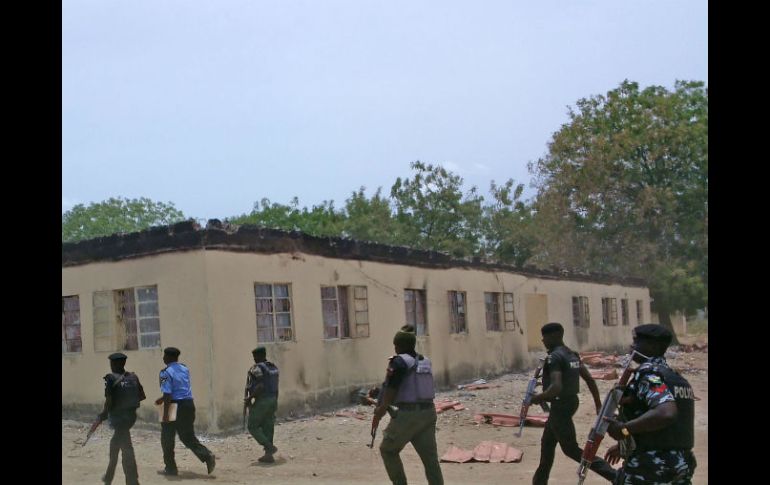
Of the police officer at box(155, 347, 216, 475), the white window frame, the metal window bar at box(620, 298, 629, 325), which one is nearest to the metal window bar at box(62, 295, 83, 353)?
the white window frame

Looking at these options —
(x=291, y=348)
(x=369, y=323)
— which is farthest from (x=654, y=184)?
(x=291, y=348)

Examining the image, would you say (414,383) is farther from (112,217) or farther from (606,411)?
(112,217)

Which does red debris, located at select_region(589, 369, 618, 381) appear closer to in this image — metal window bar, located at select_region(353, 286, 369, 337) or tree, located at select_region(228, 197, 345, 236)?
metal window bar, located at select_region(353, 286, 369, 337)

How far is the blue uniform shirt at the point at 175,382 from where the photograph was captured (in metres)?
9.30

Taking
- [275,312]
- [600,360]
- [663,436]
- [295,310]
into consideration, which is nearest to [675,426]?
[663,436]

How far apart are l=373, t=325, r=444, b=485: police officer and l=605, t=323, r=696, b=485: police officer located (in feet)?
7.60

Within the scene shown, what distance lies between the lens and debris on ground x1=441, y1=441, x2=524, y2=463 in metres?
9.76

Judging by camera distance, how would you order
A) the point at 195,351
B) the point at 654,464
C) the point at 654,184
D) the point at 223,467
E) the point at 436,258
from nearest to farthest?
the point at 654,464
the point at 223,467
the point at 195,351
the point at 436,258
the point at 654,184

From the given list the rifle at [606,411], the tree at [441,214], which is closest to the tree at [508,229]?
the tree at [441,214]

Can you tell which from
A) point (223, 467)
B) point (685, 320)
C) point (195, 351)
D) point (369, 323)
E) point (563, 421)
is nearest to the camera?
point (563, 421)

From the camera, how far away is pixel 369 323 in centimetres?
1344

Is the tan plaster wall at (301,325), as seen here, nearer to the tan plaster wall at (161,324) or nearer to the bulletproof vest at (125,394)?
the tan plaster wall at (161,324)
